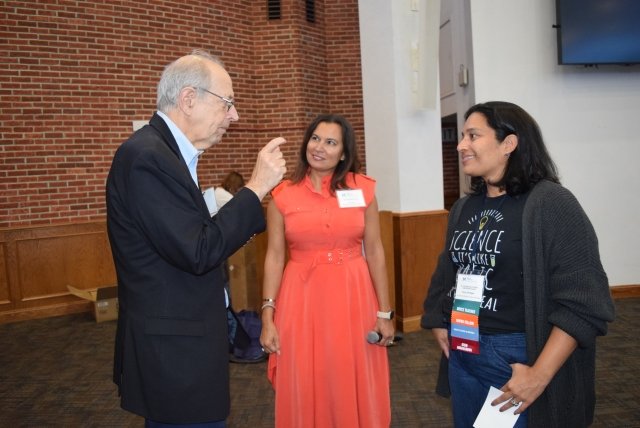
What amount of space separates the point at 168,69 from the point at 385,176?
3186 millimetres

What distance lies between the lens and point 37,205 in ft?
18.4

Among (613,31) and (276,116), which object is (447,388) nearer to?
(613,31)

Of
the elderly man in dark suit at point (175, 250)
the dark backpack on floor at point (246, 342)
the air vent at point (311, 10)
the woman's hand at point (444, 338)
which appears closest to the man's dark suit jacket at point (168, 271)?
the elderly man in dark suit at point (175, 250)

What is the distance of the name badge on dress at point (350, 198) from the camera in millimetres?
2168

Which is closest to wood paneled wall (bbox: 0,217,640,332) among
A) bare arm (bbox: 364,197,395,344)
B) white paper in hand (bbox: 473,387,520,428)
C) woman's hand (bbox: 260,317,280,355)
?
bare arm (bbox: 364,197,395,344)

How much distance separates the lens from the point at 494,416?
55.1 inches

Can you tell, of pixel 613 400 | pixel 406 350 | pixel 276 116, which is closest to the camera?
pixel 613 400

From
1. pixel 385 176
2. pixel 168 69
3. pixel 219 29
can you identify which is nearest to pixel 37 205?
pixel 219 29

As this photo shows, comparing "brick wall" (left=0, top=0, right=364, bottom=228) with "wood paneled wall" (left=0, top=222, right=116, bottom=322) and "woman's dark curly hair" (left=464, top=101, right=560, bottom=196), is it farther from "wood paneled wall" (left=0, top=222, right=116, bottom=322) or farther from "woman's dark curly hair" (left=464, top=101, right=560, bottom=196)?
"woman's dark curly hair" (left=464, top=101, right=560, bottom=196)

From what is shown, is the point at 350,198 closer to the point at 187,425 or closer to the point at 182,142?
the point at 182,142

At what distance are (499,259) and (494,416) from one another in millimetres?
425

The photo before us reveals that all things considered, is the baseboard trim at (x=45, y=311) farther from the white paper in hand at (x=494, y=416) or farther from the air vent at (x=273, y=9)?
the white paper in hand at (x=494, y=416)

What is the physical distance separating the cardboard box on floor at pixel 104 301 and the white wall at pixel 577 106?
419cm

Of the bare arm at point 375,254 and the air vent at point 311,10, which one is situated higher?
the air vent at point 311,10
